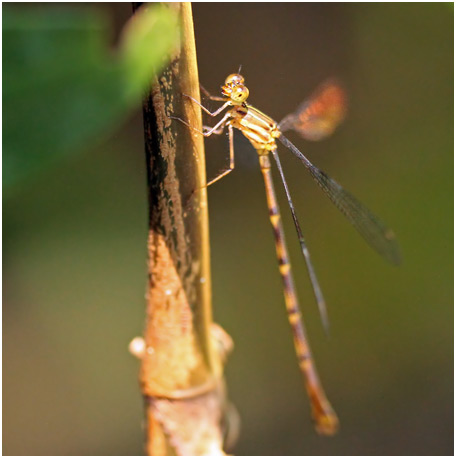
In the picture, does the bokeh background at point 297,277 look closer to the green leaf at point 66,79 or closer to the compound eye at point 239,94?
the compound eye at point 239,94

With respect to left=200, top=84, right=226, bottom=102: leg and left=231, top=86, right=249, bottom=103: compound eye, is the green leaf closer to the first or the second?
left=200, top=84, right=226, bottom=102: leg

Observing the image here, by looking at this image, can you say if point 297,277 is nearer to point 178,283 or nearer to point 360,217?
point 360,217

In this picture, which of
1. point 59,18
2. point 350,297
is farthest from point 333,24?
point 59,18

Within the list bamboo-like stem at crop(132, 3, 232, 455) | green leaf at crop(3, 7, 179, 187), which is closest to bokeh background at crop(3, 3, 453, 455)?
bamboo-like stem at crop(132, 3, 232, 455)

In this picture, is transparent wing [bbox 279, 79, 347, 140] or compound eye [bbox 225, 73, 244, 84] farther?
transparent wing [bbox 279, 79, 347, 140]

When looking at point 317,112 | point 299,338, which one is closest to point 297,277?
point 299,338

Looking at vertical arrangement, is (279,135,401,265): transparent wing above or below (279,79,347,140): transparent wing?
below
